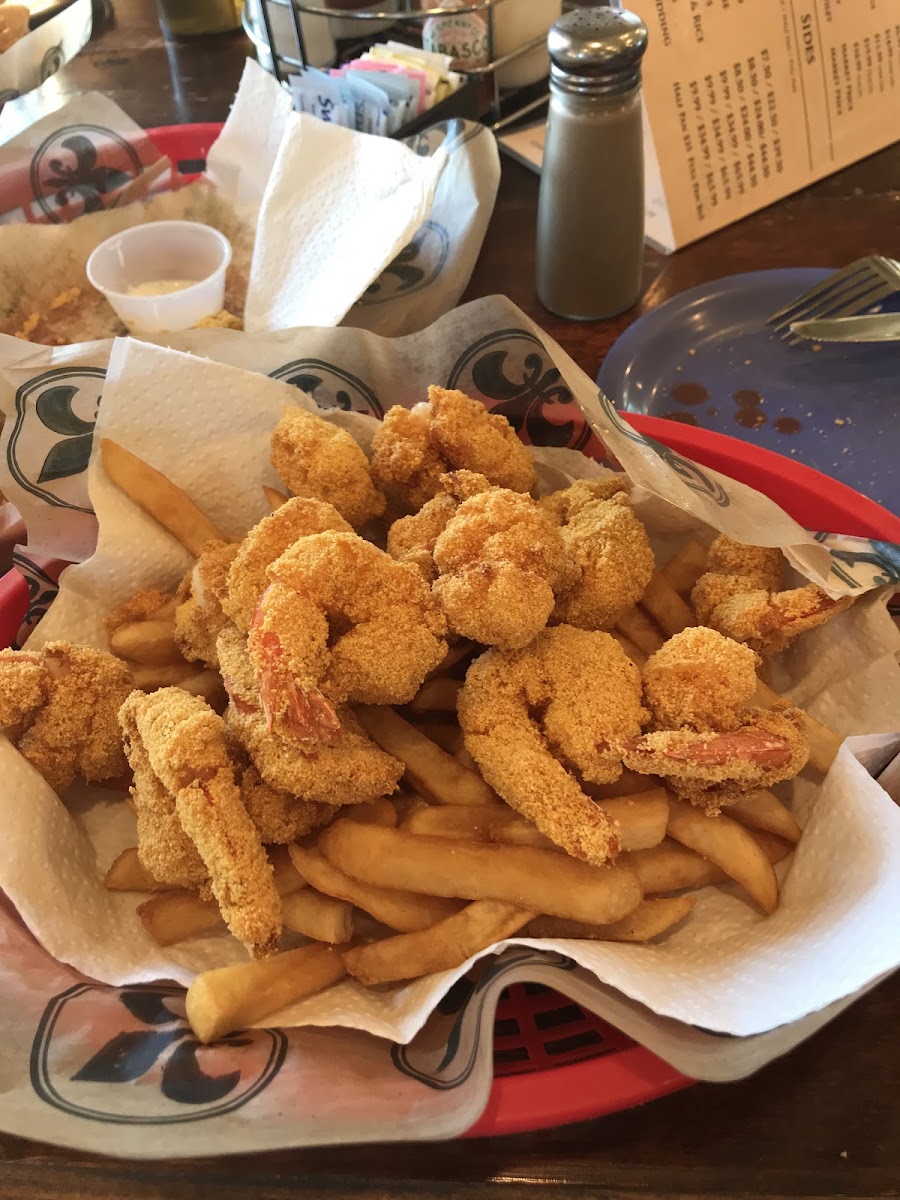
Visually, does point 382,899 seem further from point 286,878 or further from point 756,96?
point 756,96

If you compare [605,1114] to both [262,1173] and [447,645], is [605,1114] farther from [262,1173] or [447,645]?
[447,645]

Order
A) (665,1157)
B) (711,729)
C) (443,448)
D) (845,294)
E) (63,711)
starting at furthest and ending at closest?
1. (845,294)
2. (443,448)
3. (63,711)
4. (711,729)
5. (665,1157)

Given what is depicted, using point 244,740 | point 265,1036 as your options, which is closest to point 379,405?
point 244,740

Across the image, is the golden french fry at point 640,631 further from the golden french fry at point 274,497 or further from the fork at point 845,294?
the fork at point 845,294

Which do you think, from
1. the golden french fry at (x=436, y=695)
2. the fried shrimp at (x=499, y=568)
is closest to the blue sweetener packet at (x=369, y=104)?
the fried shrimp at (x=499, y=568)

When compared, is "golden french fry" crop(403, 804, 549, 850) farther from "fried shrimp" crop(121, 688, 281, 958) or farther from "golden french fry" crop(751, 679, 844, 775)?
"golden french fry" crop(751, 679, 844, 775)

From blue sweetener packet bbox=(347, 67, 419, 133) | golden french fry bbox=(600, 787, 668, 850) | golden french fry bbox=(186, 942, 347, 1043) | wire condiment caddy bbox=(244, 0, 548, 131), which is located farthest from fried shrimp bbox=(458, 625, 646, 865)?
wire condiment caddy bbox=(244, 0, 548, 131)

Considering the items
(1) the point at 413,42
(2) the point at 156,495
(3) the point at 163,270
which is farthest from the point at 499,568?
(1) the point at 413,42
